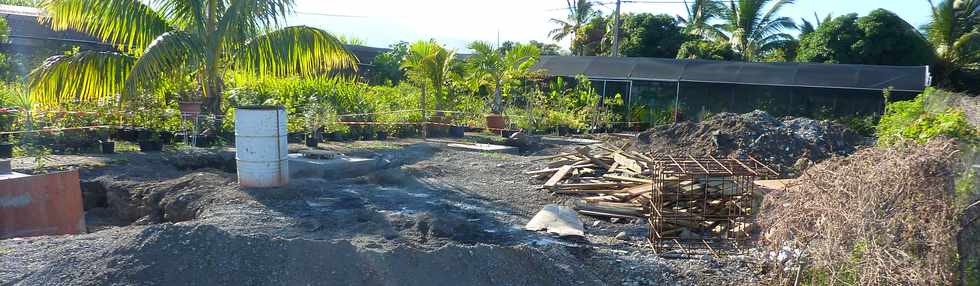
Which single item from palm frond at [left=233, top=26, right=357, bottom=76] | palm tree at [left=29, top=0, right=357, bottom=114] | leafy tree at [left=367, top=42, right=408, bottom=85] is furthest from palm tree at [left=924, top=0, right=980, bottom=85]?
palm tree at [left=29, top=0, right=357, bottom=114]

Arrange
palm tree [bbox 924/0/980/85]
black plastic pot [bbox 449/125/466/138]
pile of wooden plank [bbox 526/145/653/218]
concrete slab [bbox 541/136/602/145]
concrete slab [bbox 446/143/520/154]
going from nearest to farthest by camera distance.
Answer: pile of wooden plank [bbox 526/145/653/218], concrete slab [bbox 446/143/520/154], concrete slab [bbox 541/136/602/145], black plastic pot [bbox 449/125/466/138], palm tree [bbox 924/0/980/85]

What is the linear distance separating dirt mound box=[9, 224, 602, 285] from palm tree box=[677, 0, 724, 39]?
1218 inches

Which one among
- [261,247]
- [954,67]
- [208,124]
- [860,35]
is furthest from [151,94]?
[954,67]

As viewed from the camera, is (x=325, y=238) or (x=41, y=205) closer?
(x=325, y=238)

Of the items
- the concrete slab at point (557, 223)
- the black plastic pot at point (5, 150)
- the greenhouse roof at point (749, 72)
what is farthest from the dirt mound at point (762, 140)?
the black plastic pot at point (5, 150)

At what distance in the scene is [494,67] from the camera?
21375 mm

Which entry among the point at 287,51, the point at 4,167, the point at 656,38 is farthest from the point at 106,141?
the point at 656,38

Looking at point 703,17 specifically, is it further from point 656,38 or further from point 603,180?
point 603,180

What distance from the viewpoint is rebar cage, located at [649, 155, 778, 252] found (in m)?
7.41

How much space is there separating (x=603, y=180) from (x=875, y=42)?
70.8ft

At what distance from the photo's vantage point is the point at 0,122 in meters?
11.5

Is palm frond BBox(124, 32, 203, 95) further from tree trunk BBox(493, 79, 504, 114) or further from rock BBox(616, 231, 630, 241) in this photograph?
tree trunk BBox(493, 79, 504, 114)

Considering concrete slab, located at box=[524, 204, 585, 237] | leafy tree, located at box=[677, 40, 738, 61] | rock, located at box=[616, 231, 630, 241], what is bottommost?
rock, located at box=[616, 231, 630, 241]

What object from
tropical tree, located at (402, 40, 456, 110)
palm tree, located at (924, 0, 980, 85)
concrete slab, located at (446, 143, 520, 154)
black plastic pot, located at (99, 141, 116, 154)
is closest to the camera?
black plastic pot, located at (99, 141, 116, 154)
